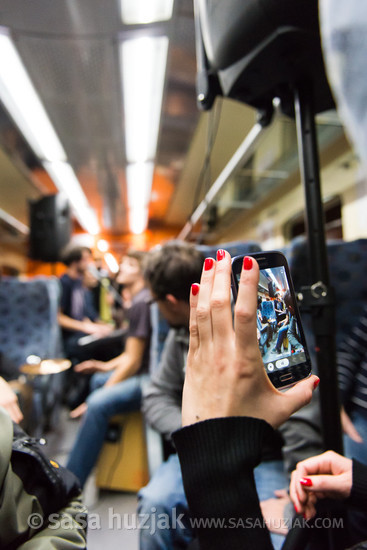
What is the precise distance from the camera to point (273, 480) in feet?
2.05

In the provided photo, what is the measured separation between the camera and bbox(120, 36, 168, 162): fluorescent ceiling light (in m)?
2.25

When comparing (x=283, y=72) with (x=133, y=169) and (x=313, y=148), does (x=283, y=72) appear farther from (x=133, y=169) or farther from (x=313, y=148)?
(x=133, y=169)

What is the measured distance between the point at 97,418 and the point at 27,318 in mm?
1052

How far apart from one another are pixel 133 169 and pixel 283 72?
4.13 m

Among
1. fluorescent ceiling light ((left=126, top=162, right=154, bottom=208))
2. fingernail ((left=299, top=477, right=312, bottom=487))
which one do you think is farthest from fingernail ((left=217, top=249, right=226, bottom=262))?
fluorescent ceiling light ((left=126, top=162, right=154, bottom=208))

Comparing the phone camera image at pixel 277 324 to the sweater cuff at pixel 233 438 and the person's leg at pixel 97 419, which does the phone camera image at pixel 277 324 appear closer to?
the sweater cuff at pixel 233 438

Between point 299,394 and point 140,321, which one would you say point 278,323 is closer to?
point 299,394

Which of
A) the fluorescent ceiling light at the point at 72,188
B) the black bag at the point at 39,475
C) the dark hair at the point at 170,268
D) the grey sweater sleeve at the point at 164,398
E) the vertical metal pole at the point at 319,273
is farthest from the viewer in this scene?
the fluorescent ceiling light at the point at 72,188

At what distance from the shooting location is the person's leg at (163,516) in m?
0.77

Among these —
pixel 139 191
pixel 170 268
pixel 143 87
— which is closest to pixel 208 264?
pixel 170 268

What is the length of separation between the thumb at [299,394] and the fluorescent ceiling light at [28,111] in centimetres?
228

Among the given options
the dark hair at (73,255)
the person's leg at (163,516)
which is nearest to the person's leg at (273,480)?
the person's leg at (163,516)

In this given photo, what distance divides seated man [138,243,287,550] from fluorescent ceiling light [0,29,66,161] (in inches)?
70.5

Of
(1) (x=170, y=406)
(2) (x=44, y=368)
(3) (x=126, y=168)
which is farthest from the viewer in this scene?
(3) (x=126, y=168)
